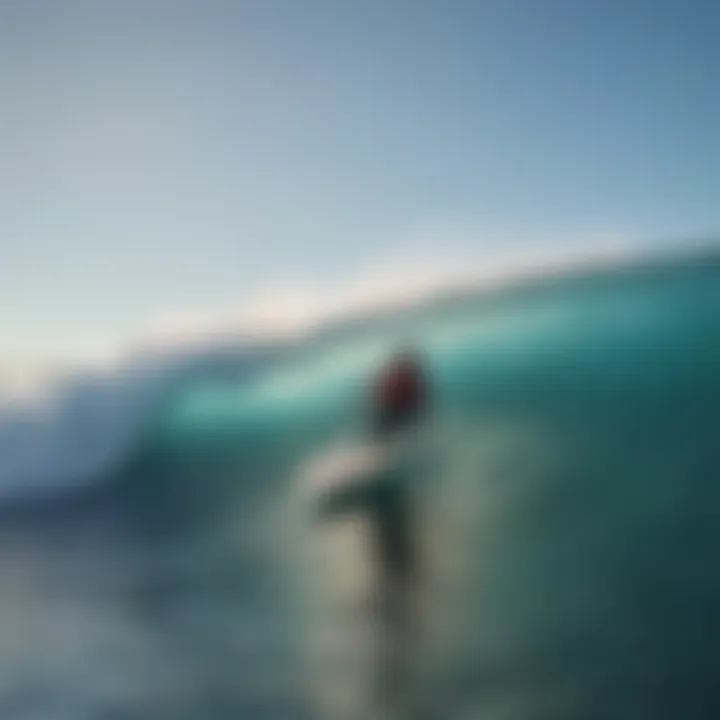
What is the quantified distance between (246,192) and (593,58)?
16.9 inches

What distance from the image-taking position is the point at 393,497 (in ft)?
3.88

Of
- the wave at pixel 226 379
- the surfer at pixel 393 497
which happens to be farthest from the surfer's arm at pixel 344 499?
the wave at pixel 226 379

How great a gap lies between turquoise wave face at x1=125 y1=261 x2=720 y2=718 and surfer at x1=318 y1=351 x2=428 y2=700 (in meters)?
0.02

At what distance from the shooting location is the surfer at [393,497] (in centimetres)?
116

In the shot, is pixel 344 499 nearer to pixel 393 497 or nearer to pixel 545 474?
pixel 393 497

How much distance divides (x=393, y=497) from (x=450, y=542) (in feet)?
0.26

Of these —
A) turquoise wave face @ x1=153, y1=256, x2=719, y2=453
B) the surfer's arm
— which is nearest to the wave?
turquoise wave face @ x1=153, y1=256, x2=719, y2=453

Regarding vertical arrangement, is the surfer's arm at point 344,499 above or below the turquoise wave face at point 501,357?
below

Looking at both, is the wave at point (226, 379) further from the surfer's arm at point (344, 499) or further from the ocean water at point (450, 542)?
the surfer's arm at point (344, 499)

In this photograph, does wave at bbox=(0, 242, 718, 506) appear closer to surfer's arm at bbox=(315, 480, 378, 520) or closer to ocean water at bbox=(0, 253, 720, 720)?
ocean water at bbox=(0, 253, 720, 720)

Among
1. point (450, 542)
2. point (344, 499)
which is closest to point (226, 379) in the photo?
point (344, 499)

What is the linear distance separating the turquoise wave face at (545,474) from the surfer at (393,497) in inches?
0.8

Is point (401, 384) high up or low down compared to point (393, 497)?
up

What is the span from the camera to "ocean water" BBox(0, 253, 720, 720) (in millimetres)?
1139
